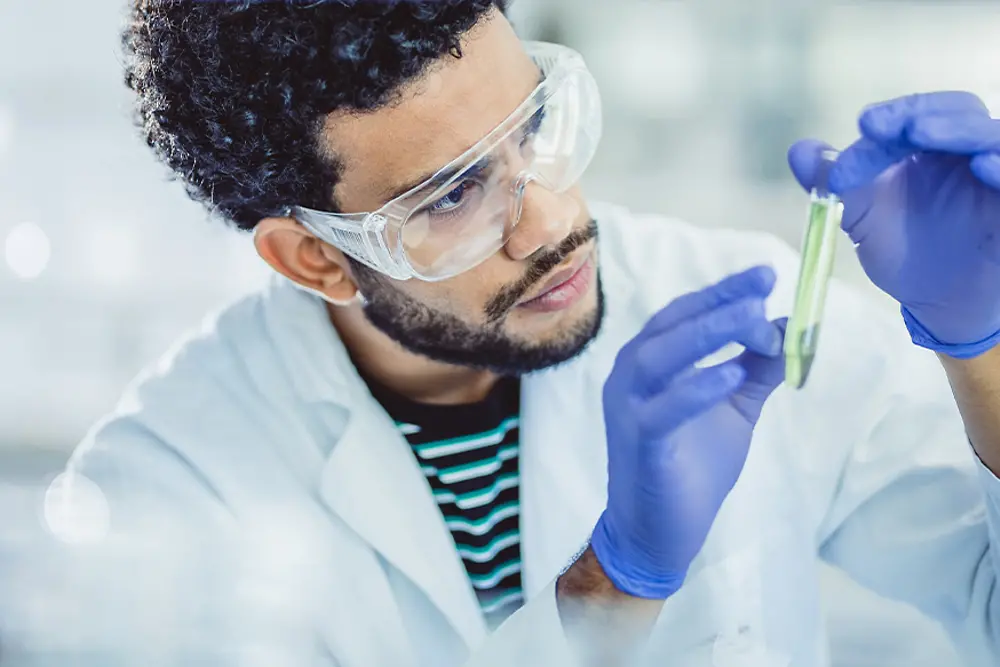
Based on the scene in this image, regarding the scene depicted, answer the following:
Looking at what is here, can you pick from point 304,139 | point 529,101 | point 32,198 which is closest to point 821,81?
point 529,101

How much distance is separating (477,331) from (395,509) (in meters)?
0.23

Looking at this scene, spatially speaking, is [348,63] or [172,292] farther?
[172,292]

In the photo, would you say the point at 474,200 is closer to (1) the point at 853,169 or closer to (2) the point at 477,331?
(2) the point at 477,331

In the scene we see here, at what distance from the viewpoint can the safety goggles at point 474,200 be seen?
951 mm

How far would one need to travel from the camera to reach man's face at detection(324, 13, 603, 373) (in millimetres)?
928

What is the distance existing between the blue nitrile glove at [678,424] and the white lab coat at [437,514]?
0.25 ft

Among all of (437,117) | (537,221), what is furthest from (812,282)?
(437,117)

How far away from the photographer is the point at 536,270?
103 centimetres

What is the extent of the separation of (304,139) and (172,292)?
36 cm

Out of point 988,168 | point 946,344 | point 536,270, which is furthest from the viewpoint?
point 536,270

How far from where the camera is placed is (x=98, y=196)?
1146 mm

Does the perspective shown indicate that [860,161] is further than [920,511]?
No

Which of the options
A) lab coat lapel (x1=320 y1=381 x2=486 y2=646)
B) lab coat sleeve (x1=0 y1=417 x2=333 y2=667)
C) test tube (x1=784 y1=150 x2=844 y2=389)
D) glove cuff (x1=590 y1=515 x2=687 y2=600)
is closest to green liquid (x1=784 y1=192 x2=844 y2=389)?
test tube (x1=784 y1=150 x2=844 y2=389)

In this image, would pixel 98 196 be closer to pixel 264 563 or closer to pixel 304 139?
pixel 304 139
